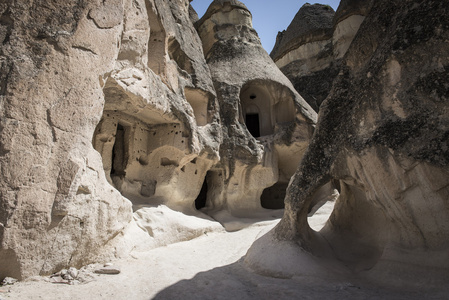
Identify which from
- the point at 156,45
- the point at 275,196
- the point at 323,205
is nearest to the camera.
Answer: the point at 156,45

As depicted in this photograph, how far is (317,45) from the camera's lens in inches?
553

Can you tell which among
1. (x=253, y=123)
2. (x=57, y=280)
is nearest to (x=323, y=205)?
(x=253, y=123)

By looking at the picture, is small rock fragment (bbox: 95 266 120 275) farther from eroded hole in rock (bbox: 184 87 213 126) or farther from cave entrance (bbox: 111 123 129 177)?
eroded hole in rock (bbox: 184 87 213 126)

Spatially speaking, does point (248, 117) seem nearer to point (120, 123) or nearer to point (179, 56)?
point (179, 56)

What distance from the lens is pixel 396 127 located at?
3.35 meters

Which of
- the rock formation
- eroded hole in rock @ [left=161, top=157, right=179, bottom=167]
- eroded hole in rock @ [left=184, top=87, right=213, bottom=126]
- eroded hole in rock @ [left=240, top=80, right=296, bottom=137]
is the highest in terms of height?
the rock formation

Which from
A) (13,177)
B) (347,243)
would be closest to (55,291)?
(13,177)

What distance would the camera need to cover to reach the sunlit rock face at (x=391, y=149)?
3133 mm

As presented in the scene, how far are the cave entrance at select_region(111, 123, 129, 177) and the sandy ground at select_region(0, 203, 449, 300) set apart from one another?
8.47 feet

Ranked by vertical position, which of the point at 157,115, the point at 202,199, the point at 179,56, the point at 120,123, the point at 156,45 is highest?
the point at 179,56

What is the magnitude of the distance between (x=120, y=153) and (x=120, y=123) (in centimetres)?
68

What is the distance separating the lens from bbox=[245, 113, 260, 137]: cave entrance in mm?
11466

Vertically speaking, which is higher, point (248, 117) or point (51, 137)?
point (248, 117)

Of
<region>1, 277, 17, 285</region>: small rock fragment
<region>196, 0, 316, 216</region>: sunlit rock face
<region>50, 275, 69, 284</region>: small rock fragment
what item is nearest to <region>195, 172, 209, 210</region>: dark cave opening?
<region>196, 0, 316, 216</region>: sunlit rock face
